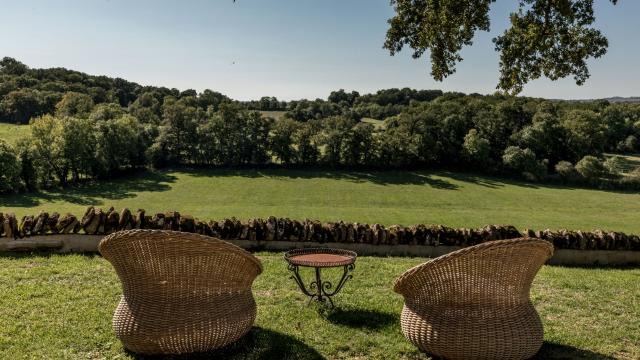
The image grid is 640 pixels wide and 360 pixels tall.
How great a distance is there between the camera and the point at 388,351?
5398mm

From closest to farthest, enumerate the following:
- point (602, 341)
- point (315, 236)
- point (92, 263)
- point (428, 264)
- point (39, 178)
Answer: point (428, 264), point (602, 341), point (92, 263), point (315, 236), point (39, 178)

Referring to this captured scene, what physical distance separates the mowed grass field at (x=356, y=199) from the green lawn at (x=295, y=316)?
2823cm

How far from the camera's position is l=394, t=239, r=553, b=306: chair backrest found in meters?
4.63

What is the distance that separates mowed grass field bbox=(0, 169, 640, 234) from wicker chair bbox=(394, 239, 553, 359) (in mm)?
31522

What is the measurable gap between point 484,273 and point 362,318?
235cm

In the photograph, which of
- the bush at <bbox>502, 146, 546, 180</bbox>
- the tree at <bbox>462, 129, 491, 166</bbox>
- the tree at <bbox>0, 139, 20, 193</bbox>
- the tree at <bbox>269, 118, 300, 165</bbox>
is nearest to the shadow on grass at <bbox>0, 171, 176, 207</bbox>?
the tree at <bbox>0, 139, 20, 193</bbox>

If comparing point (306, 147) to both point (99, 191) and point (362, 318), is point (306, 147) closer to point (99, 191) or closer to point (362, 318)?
point (99, 191)

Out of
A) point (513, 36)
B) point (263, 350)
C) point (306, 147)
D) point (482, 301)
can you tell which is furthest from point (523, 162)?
point (263, 350)

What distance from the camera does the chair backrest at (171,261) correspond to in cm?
459

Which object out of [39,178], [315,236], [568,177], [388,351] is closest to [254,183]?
[39,178]

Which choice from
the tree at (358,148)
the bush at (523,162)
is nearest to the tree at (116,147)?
the tree at (358,148)

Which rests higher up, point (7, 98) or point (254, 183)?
point (7, 98)

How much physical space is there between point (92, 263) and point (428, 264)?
7.22 metres

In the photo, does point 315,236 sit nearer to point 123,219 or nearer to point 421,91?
point 123,219
